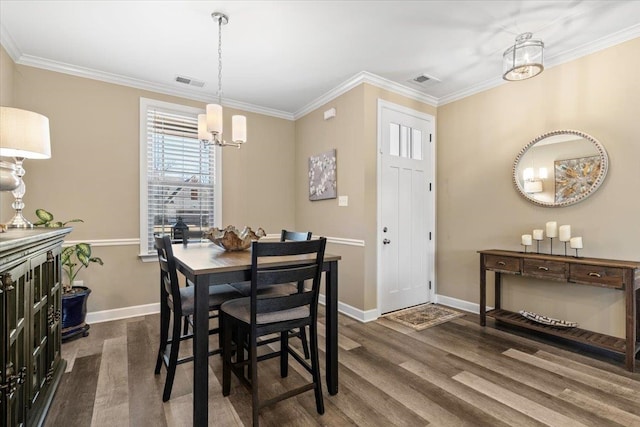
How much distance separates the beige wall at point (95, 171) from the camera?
3.03 meters

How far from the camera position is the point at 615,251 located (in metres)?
2.59

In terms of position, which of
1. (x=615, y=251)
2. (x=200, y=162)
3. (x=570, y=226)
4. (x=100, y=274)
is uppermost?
(x=200, y=162)

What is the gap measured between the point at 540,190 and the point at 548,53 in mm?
1278

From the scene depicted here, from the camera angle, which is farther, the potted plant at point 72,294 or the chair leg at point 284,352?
the potted plant at point 72,294

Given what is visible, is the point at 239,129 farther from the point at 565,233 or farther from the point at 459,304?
the point at 459,304

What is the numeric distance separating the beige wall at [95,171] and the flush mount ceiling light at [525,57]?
3342mm

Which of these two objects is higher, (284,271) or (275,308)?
(284,271)

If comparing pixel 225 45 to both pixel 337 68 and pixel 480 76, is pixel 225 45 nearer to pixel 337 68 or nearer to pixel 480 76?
pixel 337 68

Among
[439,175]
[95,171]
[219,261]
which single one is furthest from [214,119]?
[439,175]

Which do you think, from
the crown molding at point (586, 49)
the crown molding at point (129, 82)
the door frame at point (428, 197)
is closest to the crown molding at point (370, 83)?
the door frame at point (428, 197)

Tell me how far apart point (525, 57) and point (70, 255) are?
432 centimetres

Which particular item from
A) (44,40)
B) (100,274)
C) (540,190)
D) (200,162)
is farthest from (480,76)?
(100,274)

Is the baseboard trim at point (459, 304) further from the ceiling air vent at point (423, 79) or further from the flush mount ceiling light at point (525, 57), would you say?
the ceiling air vent at point (423, 79)

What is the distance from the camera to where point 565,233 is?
2.70 meters
